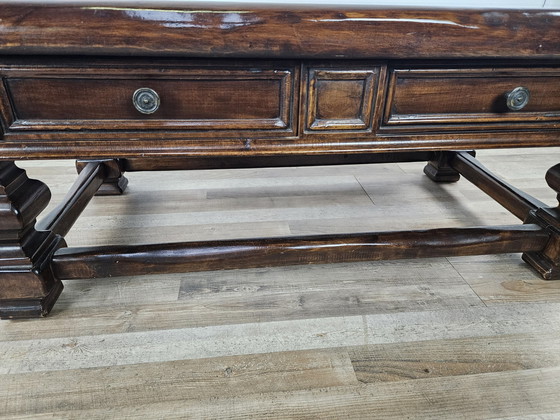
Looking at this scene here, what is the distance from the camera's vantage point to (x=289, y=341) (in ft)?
1.90

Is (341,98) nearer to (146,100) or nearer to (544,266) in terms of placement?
(146,100)

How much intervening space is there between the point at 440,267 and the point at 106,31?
0.69 meters

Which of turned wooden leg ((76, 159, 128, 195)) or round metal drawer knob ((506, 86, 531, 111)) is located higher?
round metal drawer knob ((506, 86, 531, 111))

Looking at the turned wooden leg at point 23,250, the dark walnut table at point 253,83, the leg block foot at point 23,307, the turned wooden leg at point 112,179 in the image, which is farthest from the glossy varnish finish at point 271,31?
the turned wooden leg at point 112,179

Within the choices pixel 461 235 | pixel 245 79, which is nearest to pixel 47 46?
pixel 245 79

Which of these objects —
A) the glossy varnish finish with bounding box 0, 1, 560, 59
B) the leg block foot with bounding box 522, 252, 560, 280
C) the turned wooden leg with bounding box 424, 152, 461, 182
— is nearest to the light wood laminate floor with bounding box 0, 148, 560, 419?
the leg block foot with bounding box 522, 252, 560, 280

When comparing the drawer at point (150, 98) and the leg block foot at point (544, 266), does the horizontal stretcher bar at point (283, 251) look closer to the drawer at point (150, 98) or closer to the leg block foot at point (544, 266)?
the leg block foot at point (544, 266)

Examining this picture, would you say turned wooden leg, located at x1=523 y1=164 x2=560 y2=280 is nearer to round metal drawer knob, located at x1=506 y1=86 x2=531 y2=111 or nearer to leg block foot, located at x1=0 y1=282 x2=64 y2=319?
round metal drawer knob, located at x1=506 y1=86 x2=531 y2=111

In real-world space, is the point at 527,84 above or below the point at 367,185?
above

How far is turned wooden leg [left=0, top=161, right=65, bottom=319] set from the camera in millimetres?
523

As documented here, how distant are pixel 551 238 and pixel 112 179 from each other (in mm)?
1015

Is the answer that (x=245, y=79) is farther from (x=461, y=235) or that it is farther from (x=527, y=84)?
(x=461, y=235)

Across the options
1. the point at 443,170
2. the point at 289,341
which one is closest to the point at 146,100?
the point at 289,341

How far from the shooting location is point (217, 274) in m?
0.73
